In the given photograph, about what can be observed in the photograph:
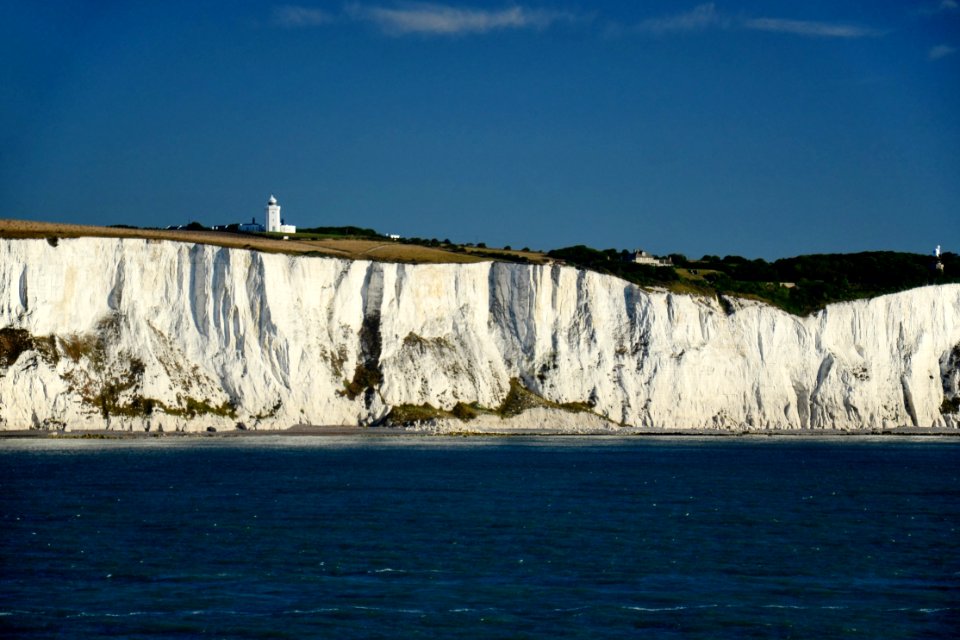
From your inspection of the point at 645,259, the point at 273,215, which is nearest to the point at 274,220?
the point at 273,215

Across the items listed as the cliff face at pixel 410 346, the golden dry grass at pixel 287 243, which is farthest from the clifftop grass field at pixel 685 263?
the cliff face at pixel 410 346

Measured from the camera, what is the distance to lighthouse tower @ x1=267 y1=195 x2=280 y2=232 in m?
104

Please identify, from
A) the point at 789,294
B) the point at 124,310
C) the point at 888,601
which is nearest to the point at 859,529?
the point at 888,601

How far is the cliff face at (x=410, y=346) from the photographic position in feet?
217

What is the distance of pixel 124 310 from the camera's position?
224 feet

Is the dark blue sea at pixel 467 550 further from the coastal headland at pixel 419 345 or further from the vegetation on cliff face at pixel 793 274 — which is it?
the vegetation on cliff face at pixel 793 274

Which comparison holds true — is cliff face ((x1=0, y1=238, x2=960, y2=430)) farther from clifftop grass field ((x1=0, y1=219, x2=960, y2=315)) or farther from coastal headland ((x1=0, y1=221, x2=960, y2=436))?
clifftop grass field ((x1=0, y1=219, x2=960, y2=315))

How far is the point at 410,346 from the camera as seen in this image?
75000 millimetres

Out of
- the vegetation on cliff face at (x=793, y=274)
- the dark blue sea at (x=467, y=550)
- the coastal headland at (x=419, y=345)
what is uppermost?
the vegetation on cliff face at (x=793, y=274)

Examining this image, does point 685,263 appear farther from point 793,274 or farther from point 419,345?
point 419,345

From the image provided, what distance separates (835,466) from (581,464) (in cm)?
1079

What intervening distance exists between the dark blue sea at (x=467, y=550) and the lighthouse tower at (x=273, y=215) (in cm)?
5338

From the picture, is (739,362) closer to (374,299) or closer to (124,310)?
(374,299)

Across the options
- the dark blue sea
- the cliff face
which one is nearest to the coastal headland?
the cliff face
